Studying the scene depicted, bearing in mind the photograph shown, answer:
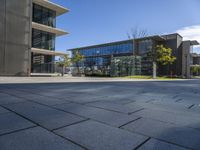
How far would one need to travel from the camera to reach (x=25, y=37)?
2028 centimetres

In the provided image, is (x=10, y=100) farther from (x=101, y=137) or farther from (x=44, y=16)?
(x=44, y=16)

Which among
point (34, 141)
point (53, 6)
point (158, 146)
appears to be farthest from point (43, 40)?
point (158, 146)

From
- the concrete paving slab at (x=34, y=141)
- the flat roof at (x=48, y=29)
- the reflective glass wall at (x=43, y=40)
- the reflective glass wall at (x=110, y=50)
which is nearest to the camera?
the concrete paving slab at (x=34, y=141)

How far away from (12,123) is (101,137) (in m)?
1.47

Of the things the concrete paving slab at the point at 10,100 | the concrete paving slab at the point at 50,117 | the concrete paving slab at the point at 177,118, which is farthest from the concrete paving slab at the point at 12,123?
the concrete paving slab at the point at 177,118

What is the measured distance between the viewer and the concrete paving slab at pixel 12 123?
2.45 metres

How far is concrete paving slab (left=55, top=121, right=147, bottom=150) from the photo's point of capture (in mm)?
2035

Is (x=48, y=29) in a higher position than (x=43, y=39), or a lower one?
higher

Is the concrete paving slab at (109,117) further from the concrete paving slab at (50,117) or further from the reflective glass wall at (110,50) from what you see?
the reflective glass wall at (110,50)

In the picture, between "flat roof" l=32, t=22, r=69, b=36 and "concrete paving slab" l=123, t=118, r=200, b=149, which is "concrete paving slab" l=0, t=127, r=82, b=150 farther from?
"flat roof" l=32, t=22, r=69, b=36

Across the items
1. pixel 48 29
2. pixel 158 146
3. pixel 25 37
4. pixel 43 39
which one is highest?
pixel 48 29

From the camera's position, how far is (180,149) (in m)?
1.97

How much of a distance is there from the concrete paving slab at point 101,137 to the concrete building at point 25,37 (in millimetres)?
19094

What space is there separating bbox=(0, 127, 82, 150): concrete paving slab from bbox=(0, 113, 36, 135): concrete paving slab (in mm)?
193
